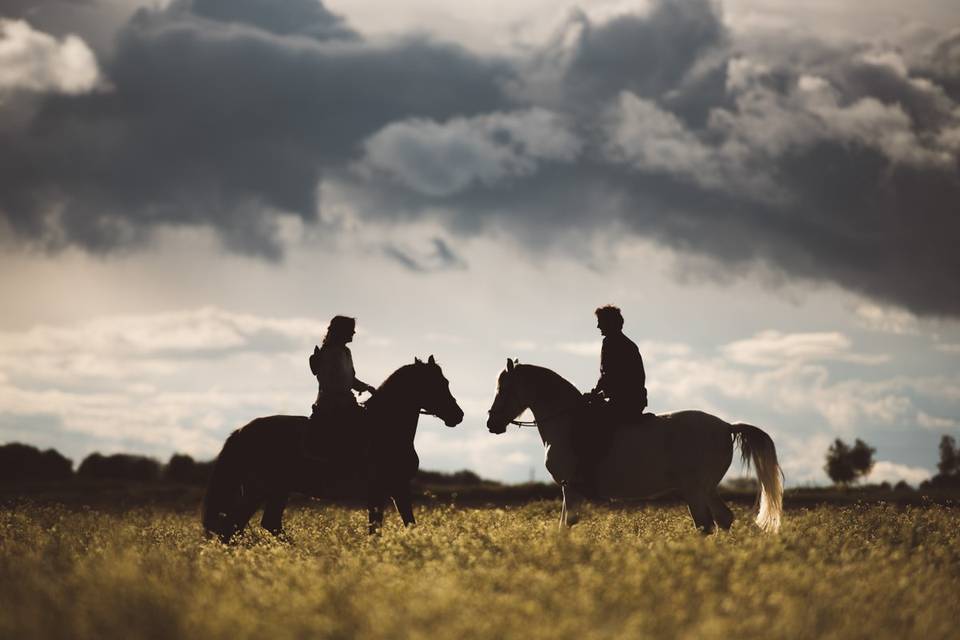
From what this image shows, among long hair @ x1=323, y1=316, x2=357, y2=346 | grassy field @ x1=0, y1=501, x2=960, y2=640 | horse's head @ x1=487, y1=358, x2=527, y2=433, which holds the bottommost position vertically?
grassy field @ x1=0, y1=501, x2=960, y2=640

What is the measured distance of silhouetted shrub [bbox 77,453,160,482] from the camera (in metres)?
54.4

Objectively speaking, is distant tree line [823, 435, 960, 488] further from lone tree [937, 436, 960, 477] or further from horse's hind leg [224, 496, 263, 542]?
horse's hind leg [224, 496, 263, 542]

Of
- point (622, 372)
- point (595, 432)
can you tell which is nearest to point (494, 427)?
point (595, 432)

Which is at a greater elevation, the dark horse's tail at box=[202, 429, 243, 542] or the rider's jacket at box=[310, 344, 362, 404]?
the rider's jacket at box=[310, 344, 362, 404]

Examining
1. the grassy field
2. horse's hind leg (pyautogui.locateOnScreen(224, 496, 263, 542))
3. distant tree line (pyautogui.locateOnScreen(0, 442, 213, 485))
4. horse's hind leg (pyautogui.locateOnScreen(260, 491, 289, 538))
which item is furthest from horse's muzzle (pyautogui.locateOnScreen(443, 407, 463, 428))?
distant tree line (pyautogui.locateOnScreen(0, 442, 213, 485))

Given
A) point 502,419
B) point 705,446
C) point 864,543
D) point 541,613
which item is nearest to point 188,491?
point 502,419

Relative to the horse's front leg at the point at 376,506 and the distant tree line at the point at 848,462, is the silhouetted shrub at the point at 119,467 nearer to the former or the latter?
the horse's front leg at the point at 376,506

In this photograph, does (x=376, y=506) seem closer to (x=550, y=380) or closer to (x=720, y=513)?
(x=550, y=380)

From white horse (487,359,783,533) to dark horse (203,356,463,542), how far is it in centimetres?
232

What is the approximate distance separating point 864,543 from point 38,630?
910 centimetres

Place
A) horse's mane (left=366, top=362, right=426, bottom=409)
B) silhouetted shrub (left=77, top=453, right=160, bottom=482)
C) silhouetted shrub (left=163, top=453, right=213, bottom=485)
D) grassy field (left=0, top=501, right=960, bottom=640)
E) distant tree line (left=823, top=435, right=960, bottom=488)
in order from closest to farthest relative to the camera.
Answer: grassy field (left=0, top=501, right=960, bottom=640), horse's mane (left=366, top=362, right=426, bottom=409), silhouetted shrub (left=163, top=453, right=213, bottom=485), silhouetted shrub (left=77, top=453, right=160, bottom=482), distant tree line (left=823, top=435, right=960, bottom=488)

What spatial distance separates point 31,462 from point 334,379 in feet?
152

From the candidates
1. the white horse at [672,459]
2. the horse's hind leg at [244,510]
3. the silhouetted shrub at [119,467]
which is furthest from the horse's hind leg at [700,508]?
the silhouetted shrub at [119,467]

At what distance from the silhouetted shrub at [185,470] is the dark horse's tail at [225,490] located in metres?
36.2
